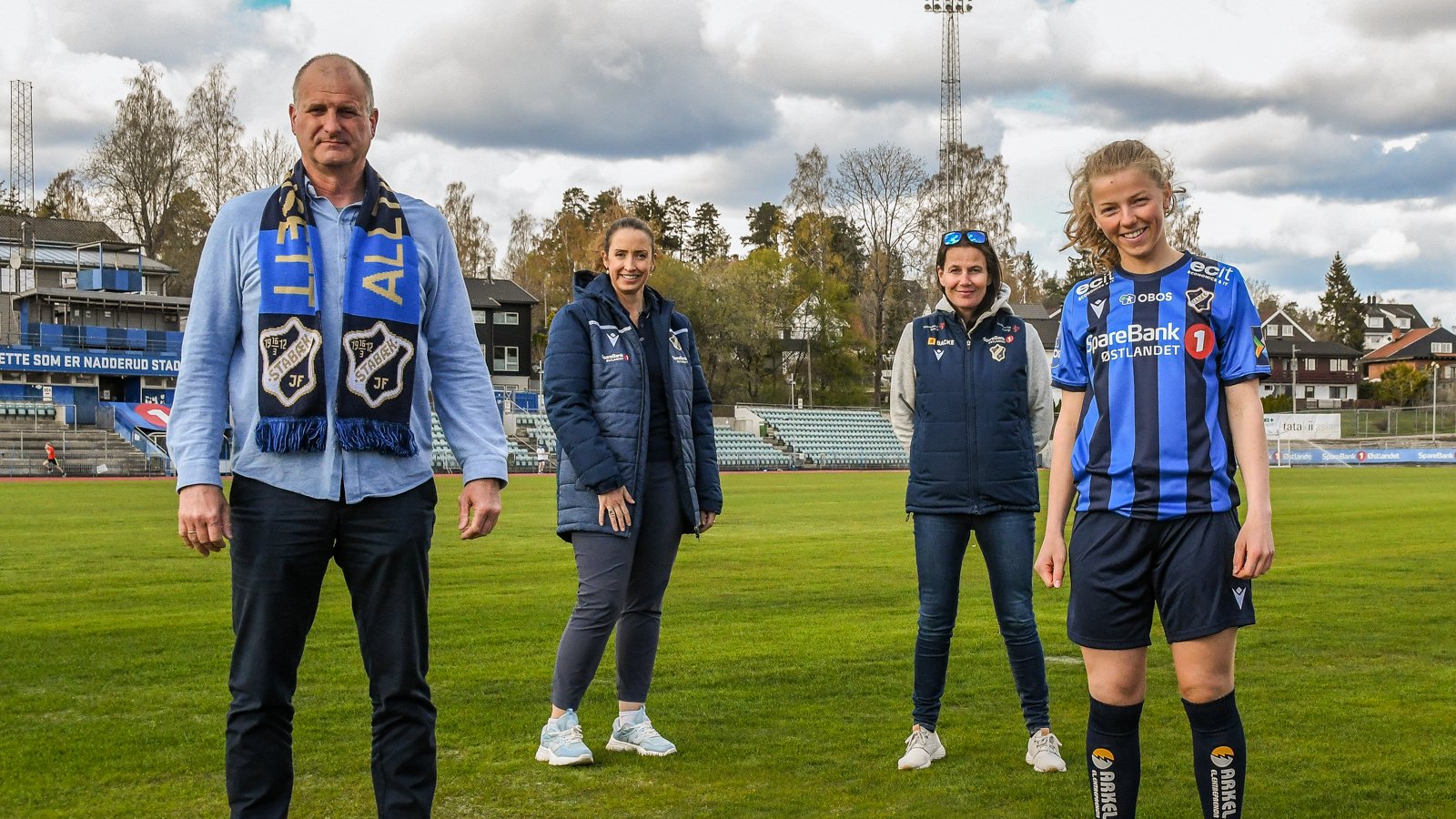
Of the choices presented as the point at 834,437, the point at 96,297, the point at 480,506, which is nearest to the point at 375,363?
the point at 480,506

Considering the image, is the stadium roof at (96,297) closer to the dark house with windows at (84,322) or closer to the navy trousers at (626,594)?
the dark house with windows at (84,322)

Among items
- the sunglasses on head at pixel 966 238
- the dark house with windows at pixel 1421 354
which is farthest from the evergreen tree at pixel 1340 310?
the sunglasses on head at pixel 966 238

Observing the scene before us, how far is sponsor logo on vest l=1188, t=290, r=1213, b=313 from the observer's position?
326cm

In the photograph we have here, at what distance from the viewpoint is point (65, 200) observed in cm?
6912

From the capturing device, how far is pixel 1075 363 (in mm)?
3504

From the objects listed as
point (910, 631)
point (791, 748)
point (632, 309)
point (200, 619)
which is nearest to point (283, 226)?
point (632, 309)

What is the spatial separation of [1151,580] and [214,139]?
187 ft

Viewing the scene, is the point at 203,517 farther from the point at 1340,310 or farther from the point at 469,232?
the point at 1340,310

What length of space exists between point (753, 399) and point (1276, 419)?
79.5 ft

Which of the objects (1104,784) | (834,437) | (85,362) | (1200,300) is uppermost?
(85,362)

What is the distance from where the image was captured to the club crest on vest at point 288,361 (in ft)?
10.4

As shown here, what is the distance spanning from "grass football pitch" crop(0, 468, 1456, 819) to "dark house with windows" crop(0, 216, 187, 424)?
131 ft

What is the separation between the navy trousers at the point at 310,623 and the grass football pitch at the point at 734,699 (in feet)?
3.04

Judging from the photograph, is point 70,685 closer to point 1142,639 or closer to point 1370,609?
point 1142,639
